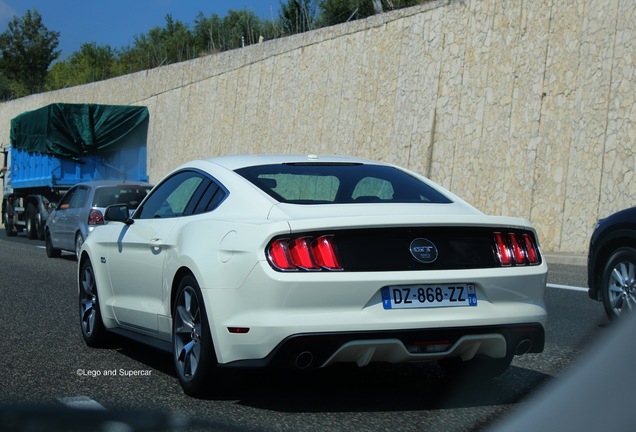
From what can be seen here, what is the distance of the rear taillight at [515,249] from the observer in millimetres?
5512

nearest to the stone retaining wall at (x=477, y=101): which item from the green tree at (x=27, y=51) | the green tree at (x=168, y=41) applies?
the green tree at (x=168, y=41)

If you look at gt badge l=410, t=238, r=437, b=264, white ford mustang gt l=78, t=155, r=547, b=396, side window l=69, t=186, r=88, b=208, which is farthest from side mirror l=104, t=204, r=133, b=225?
side window l=69, t=186, r=88, b=208

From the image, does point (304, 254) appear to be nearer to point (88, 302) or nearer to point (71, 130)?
point (88, 302)

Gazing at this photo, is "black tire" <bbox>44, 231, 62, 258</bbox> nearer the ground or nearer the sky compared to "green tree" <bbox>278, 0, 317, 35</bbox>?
nearer the ground

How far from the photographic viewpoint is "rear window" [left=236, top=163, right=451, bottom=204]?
5.89 metres

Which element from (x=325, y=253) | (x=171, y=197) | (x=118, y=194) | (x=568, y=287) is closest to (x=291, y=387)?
(x=325, y=253)

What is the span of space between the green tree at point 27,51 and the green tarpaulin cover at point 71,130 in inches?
2019

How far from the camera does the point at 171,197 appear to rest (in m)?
7.12

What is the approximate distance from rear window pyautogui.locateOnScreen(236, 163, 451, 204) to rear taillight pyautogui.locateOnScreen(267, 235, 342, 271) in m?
0.59

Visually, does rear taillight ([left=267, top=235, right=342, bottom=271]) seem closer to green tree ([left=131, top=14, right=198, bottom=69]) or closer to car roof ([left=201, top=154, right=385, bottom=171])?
car roof ([left=201, top=154, right=385, bottom=171])

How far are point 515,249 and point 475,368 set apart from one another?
102cm

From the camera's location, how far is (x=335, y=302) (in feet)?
16.5

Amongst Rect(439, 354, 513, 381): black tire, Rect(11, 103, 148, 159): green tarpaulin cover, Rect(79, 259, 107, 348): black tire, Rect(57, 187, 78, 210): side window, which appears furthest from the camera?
Rect(11, 103, 148, 159): green tarpaulin cover

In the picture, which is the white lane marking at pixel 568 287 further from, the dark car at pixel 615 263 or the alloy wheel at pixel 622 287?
the alloy wheel at pixel 622 287
